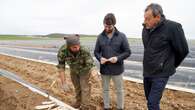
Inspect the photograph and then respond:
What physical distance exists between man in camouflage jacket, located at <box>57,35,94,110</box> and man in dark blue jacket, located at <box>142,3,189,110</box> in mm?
1981

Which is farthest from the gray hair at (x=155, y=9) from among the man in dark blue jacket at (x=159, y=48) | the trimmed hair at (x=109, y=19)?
the trimmed hair at (x=109, y=19)

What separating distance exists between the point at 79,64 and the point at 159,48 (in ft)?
7.99

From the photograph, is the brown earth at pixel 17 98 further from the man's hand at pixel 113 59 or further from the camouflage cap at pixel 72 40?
the man's hand at pixel 113 59

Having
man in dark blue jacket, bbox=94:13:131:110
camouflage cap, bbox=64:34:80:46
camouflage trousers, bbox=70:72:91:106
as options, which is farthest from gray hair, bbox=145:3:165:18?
camouflage trousers, bbox=70:72:91:106

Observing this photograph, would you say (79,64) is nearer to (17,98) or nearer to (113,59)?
(113,59)

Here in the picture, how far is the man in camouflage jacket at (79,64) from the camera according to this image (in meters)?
6.86

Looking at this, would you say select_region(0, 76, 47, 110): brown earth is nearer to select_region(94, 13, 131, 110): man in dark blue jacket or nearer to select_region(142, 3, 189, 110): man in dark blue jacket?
select_region(94, 13, 131, 110): man in dark blue jacket

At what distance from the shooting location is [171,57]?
496 cm

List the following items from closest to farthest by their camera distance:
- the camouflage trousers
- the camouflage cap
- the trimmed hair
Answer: the trimmed hair
the camouflage cap
the camouflage trousers

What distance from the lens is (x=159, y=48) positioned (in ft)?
16.1

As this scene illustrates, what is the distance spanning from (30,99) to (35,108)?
102cm

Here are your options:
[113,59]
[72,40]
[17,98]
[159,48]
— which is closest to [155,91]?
[159,48]

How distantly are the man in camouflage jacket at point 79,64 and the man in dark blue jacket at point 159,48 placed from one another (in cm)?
198

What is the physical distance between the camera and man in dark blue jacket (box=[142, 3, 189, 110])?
15.8ft
